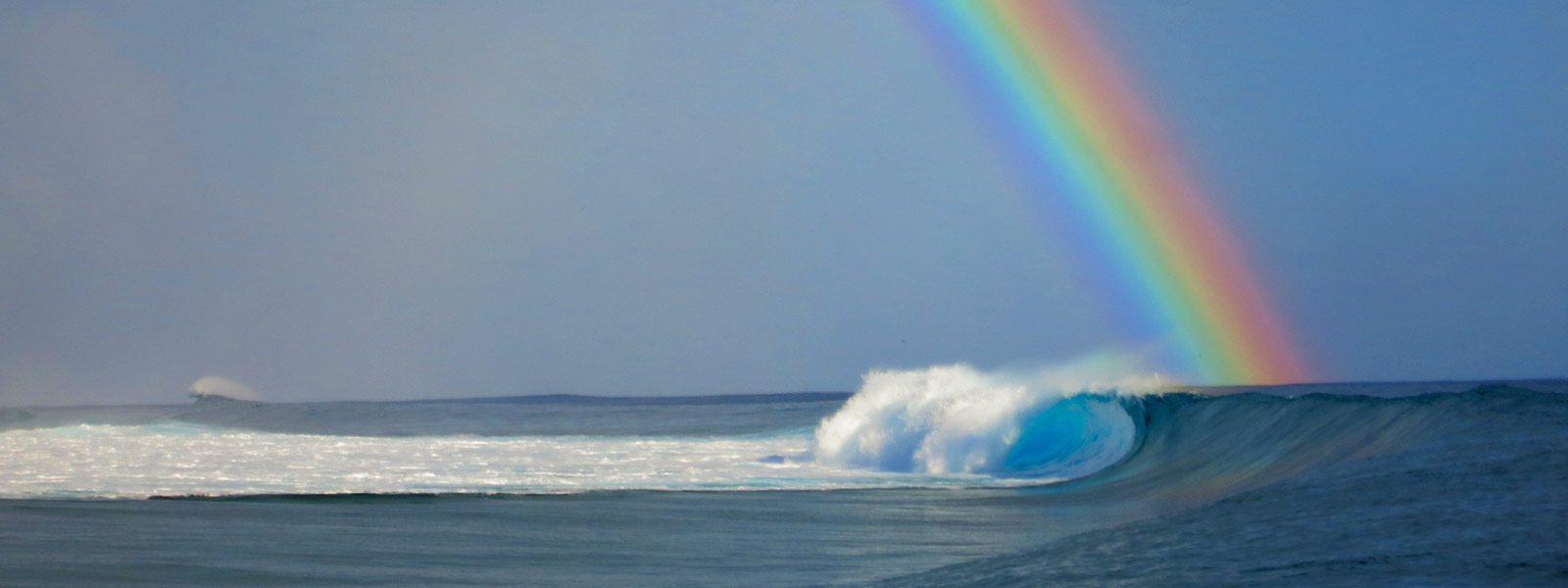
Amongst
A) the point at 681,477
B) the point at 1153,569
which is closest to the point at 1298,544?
the point at 1153,569

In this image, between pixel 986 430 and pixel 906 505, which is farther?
pixel 986 430

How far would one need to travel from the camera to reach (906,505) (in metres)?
13.3

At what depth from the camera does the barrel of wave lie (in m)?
20.9

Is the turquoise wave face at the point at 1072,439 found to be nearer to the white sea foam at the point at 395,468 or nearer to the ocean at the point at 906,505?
the ocean at the point at 906,505

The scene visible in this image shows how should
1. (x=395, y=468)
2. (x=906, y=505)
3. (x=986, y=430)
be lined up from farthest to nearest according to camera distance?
(x=986, y=430) → (x=395, y=468) → (x=906, y=505)

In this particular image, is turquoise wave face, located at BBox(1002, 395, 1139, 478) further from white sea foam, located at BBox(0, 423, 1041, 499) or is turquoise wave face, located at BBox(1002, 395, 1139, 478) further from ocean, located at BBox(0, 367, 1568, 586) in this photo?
white sea foam, located at BBox(0, 423, 1041, 499)

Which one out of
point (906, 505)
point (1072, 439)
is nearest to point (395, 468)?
point (906, 505)

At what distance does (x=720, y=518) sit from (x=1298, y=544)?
5.63 m

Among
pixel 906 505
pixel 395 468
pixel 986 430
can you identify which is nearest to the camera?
pixel 906 505

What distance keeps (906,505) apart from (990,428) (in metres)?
9.11

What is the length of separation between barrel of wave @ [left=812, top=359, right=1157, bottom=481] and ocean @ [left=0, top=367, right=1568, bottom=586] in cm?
7

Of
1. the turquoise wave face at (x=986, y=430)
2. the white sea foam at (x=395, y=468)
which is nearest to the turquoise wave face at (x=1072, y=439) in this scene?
the turquoise wave face at (x=986, y=430)

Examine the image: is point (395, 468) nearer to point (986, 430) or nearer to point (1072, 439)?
point (986, 430)

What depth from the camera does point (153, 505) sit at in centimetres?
1170
